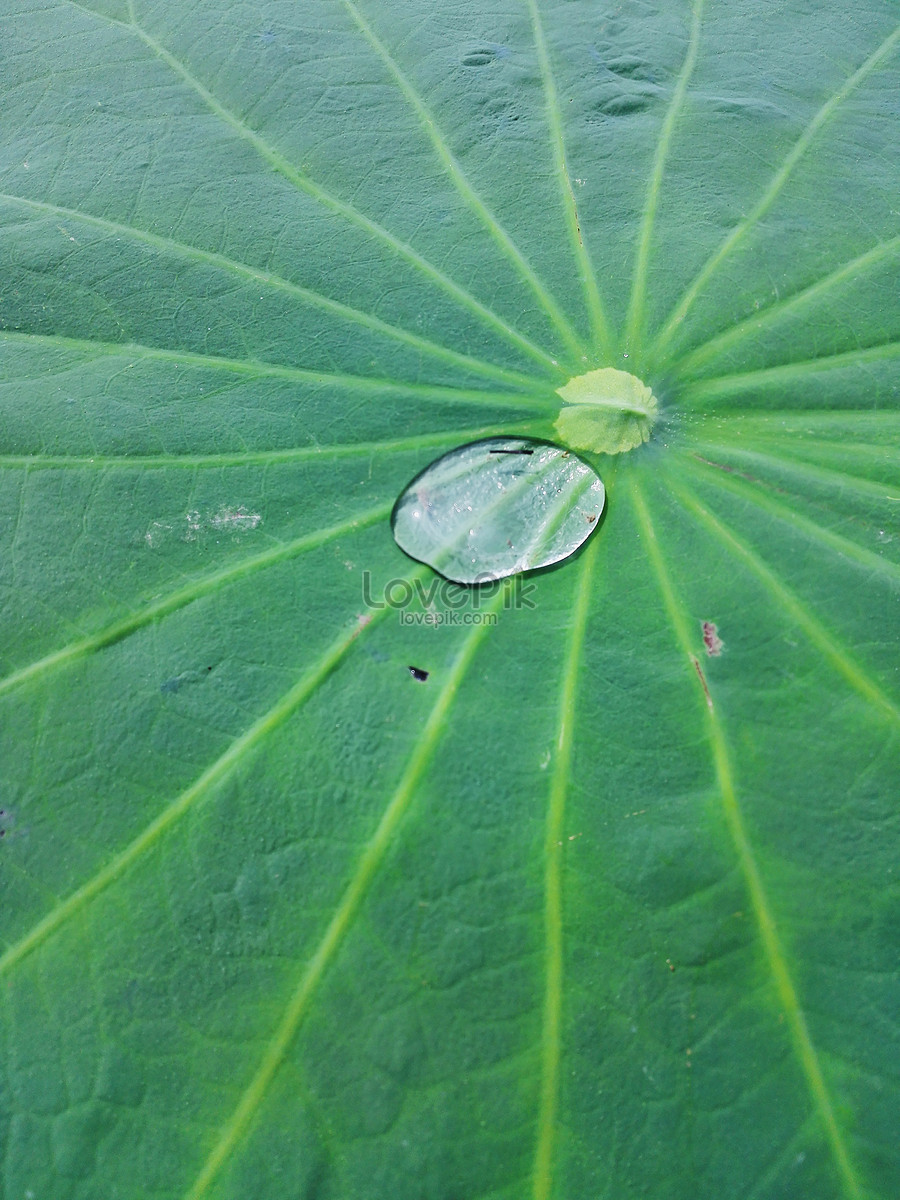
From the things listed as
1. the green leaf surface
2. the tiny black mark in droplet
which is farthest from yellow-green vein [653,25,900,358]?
the tiny black mark in droplet

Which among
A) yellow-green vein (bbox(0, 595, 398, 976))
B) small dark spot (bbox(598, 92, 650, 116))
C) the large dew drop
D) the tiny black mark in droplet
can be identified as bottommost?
yellow-green vein (bbox(0, 595, 398, 976))

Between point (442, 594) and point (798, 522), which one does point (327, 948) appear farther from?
point (798, 522)

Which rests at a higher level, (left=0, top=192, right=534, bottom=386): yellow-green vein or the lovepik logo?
(left=0, top=192, right=534, bottom=386): yellow-green vein

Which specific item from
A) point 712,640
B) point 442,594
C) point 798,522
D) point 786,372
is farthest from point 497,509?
point 786,372

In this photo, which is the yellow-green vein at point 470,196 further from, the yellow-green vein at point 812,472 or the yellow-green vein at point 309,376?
the yellow-green vein at point 812,472

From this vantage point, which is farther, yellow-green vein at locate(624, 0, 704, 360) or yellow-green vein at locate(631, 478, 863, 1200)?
yellow-green vein at locate(624, 0, 704, 360)

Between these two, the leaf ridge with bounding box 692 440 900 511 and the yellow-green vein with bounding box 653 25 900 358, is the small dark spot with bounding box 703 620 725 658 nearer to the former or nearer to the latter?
the leaf ridge with bounding box 692 440 900 511
